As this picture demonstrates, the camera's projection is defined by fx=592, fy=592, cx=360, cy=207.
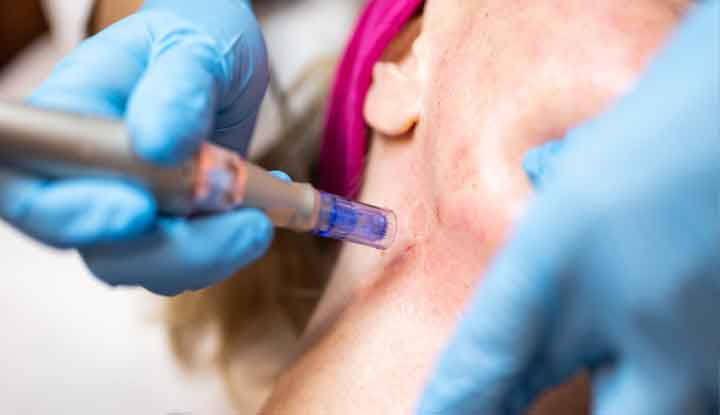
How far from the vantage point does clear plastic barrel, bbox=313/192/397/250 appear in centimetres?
77

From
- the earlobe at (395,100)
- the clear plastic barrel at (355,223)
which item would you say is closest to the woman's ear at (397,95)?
the earlobe at (395,100)

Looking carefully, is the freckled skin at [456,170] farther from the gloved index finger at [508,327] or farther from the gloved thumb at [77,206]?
the gloved thumb at [77,206]

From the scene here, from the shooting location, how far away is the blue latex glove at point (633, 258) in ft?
1.54

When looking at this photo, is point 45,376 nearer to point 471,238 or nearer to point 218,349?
point 218,349

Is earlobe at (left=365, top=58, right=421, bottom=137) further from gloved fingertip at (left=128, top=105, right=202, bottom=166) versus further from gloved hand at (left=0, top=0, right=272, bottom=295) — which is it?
gloved fingertip at (left=128, top=105, right=202, bottom=166)

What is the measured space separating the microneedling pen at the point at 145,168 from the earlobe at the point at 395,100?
22cm

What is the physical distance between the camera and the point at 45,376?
43.6 inches

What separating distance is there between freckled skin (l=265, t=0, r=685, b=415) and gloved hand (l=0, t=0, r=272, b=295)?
246mm

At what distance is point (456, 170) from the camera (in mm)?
769

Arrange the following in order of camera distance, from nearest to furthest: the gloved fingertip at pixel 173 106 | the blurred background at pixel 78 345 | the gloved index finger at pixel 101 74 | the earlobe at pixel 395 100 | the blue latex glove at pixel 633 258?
the blue latex glove at pixel 633 258 → the gloved fingertip at pixel 173 106 → the gloved index finger at pixel 101 74 → the earlobe at pixel 395 100 → the blurred background at pixel 78 345

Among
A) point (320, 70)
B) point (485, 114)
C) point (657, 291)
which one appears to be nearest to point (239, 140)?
point (485, 114)

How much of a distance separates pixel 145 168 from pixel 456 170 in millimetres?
384

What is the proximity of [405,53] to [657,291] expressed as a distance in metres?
0.66

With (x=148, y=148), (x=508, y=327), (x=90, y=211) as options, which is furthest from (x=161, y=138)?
(x=508, y=327)
